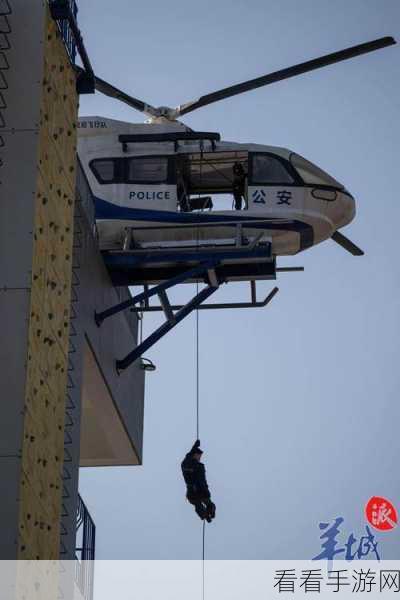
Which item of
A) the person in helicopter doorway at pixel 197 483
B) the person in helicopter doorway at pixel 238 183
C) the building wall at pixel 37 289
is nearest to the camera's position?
the building wall at pixel 37 289

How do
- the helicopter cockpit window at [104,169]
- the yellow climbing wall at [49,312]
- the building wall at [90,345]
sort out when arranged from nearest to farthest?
the yellow climbing wall at [49,312] < the building wall at [90,345] < the helicopter cockpit window at [104,169]

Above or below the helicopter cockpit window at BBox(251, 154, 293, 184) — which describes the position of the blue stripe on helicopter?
below

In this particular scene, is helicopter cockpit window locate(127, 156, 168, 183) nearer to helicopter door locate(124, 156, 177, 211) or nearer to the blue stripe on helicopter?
helicopter door locate(124, 156, 177, 211)

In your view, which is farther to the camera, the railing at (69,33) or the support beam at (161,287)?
the support beam at (161,287)

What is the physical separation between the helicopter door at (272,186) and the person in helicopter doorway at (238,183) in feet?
0.76

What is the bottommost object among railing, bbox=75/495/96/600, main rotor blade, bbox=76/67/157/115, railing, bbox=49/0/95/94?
railing, bbox=75/495/96/600

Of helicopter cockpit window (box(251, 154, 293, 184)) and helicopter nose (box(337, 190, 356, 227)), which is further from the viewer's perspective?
helicopter nose (box(337, 190, 356, 227))

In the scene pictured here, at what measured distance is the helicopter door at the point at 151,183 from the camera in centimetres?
3133

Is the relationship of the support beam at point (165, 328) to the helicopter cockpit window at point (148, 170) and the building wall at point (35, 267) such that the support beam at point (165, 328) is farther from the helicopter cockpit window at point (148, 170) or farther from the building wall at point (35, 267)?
the building wall at point (35, 267)

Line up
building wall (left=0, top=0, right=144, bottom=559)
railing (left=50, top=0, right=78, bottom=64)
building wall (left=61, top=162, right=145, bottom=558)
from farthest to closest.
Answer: building wall (left=61, top=162, right=145, bottom=558) < railing (left=50, top=0, right=78, bottom=64) < building wall (left=0, top=0, right=144, bottom=559)

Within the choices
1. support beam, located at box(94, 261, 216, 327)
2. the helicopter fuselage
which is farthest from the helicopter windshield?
support beam, located at box(94, 261, 216, 327)

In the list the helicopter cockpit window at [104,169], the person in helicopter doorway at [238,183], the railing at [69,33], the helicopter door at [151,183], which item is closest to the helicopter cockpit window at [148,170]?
the helicopter door at [151,183]

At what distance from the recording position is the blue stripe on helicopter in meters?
31.0

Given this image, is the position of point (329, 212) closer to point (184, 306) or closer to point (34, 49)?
point (184, 306)
